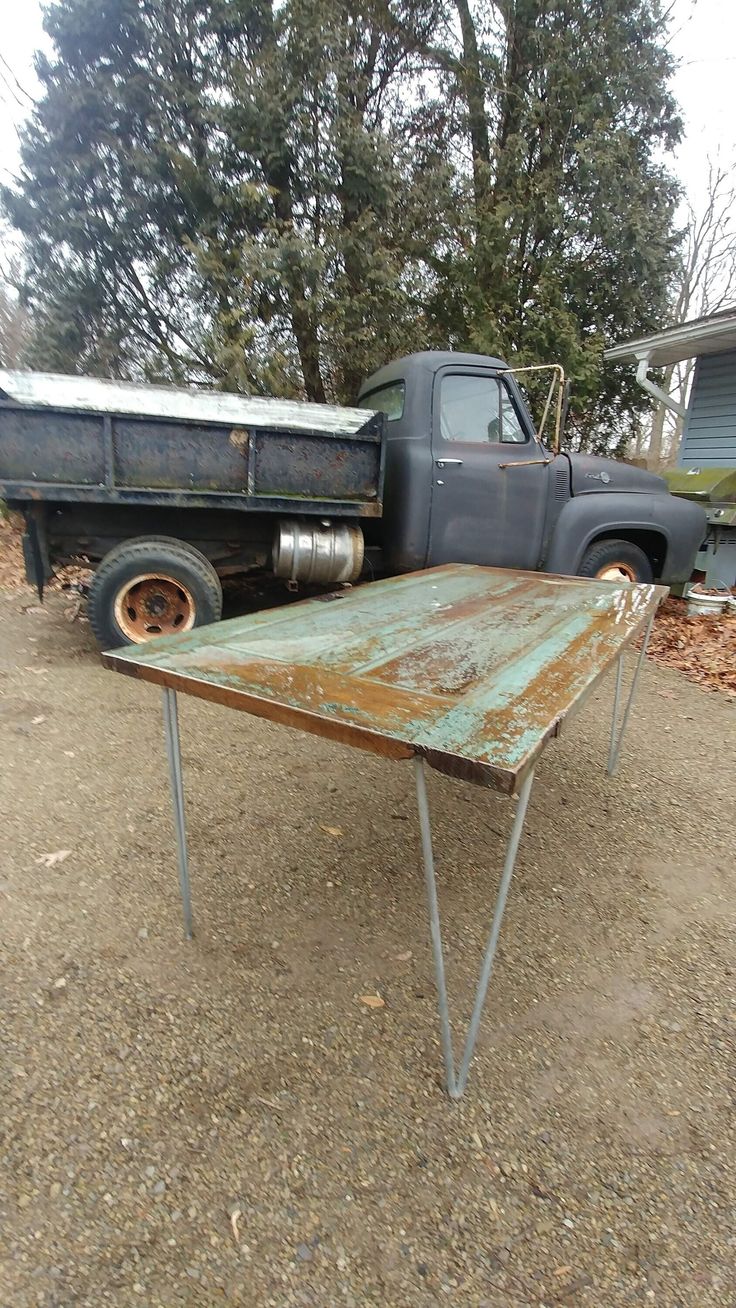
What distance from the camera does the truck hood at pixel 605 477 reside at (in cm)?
554

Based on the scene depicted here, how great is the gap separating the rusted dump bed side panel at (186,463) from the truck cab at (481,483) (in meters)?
0.44

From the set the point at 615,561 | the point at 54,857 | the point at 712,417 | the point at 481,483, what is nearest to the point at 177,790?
the point at 54,857

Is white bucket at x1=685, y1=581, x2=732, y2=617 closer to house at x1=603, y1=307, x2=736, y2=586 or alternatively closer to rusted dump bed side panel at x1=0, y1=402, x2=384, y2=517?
house at x1=603, y1=307, x2=736, y2=586

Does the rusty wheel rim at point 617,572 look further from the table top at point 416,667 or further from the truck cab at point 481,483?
the table top at point 416,667

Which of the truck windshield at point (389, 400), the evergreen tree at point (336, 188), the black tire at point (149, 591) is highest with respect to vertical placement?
the evergreen tree at point (336, 188)

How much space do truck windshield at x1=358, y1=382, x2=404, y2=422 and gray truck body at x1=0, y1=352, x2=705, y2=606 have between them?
2 centimetres

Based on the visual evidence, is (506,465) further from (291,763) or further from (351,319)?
(351,319)

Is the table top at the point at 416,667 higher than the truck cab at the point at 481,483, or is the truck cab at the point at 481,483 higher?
the truck cab at the point at 481,483

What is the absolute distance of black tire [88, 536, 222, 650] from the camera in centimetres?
452

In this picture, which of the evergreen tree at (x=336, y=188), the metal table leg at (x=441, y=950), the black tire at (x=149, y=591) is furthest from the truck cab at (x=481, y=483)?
the evergreen tree at (x=336, y=188)

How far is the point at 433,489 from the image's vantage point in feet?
16.7

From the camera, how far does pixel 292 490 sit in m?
4.68

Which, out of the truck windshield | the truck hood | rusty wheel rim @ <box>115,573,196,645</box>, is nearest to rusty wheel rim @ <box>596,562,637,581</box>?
the truck hood

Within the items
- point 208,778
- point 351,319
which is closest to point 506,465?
point 208,778
